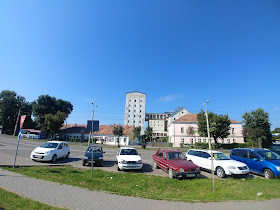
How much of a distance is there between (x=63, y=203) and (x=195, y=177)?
6963mm

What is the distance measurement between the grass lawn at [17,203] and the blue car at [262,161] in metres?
11.4

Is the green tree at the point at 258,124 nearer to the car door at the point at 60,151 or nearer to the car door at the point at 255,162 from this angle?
the car door at the point at 255,162

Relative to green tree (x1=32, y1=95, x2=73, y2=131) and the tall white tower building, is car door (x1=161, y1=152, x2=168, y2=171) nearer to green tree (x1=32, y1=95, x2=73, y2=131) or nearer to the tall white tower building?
green tree (x1=32, y1=95, x2=73, y2=131)

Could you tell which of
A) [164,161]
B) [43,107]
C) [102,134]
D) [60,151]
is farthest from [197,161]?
[43,107]

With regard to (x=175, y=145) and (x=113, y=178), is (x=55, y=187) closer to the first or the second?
(x=113, y=178)

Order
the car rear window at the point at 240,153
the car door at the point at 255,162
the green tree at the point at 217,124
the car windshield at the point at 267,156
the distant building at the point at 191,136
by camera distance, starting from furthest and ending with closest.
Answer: the distant building at the point at 191,136, the green tree at the point at 217,124, the car rear window at the point at 240,153, the car windshield at the point at 267,156, the car door at the point at 255,162

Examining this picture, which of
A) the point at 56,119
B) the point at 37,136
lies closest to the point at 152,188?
the point at 56,119

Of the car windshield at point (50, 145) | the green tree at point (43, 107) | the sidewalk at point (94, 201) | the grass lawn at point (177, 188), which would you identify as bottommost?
the grass lawn at point (177, 188)

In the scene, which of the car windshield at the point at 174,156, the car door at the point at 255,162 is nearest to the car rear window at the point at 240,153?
the car door at the point at 255,162

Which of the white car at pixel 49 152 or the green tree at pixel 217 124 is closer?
the white car at pixel 49 152

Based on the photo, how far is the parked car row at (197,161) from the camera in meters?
8.73

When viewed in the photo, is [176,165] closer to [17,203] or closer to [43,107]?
[17,203]

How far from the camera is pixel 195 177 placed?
8.59m

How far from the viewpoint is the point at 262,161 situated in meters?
9.59
